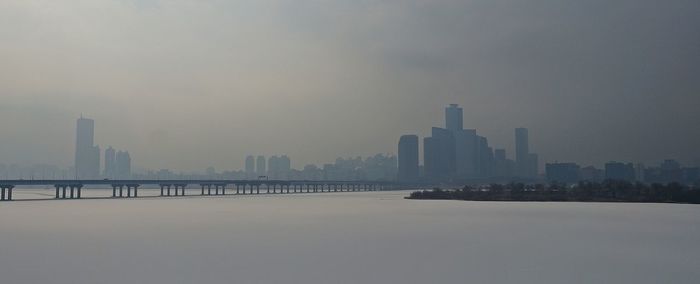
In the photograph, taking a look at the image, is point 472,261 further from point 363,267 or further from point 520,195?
point 520,195

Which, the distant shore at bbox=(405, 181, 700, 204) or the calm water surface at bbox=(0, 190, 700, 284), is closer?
the calm water surface at bbox=(0, 190, 700, 284)

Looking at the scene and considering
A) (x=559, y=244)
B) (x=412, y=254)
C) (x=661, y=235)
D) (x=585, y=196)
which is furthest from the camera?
(x=585, y=196)

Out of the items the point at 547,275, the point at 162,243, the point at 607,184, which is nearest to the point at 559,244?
the point at 547,275

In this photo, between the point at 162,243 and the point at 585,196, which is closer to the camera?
the point at 162,243

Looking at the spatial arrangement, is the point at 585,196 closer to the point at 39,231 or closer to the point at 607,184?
the point at 607,184

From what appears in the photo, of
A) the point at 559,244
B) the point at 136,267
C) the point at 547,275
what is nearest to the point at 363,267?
the point at 547,275

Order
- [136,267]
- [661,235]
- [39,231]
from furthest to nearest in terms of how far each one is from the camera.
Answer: [39,231] → [661,235] → [136,267]

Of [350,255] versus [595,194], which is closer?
[350,255]

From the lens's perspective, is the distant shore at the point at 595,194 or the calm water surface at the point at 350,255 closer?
the calm water surface at the point at 350,255
